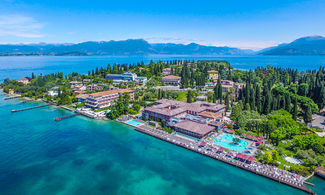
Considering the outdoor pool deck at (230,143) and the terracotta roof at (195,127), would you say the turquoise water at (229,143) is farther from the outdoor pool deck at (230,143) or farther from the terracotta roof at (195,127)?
the terracotta roof at (195,127)

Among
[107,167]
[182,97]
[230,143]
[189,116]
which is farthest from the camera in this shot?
[182,97]

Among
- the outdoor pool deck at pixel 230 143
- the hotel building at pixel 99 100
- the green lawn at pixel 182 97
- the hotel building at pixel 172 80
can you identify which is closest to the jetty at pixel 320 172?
the outdoor pool deck at pixel 230 143

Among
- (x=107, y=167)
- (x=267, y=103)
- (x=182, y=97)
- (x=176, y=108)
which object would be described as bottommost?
(x=107, y=167)

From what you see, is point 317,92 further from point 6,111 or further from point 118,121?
point 6,111

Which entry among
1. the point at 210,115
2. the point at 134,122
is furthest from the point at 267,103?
the point at 134,122

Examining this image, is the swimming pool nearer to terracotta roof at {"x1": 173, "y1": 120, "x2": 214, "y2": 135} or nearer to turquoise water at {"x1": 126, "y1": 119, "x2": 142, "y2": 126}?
turquoise water at {"x1": 126, "y1": 119, "x2": 142, "y2": 126}

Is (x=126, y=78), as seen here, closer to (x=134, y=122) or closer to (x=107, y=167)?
(x=134, y=122)
